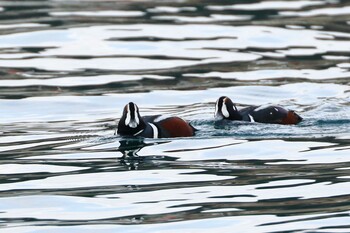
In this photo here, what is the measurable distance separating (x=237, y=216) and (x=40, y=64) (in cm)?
1106

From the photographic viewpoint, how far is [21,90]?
18406 mm

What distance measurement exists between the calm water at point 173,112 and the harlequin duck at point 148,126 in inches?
5.2

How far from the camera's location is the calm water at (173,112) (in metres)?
10.3

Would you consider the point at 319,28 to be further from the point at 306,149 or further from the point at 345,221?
the point at 345,221

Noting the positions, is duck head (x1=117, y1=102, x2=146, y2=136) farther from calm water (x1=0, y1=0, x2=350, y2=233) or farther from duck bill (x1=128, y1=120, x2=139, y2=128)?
calm water (x1=0, y1=0, x2=350, y2=233)

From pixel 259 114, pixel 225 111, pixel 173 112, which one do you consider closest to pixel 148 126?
pixel 225 111

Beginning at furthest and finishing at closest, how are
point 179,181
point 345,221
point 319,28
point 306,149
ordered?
point 319,28
point 306,149
point 179,181
point 345,221

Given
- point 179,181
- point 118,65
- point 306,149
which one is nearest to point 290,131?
point 306,149

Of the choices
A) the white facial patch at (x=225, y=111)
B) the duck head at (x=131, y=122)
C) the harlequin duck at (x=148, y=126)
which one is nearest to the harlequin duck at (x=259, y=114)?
the white facial patch at (x=225, y=111)

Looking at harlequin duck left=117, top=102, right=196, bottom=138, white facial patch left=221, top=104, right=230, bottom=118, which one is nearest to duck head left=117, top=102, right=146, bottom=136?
harlequin duck left=117, top=102, right=196, bottom=138

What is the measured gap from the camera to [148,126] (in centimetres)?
1420

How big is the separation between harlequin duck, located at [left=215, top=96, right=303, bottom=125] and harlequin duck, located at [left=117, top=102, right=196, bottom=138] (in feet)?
3.04

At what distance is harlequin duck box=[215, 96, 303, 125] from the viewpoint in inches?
592

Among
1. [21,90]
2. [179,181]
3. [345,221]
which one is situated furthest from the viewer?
[21,90]
